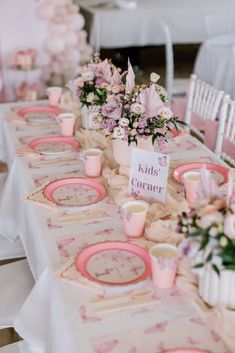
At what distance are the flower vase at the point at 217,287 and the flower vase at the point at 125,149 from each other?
0.64 m

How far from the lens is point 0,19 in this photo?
4.57 meters

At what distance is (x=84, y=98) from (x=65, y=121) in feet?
0.73

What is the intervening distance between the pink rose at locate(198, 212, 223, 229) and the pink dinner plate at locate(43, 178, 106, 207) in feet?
2.17

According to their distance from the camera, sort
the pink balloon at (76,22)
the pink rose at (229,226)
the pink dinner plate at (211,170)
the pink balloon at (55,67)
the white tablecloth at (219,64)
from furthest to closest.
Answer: the pink balloon at (55,67)
the pink balloon at (76,22)
the white tablecloth at (219,64)
the pink dinner plate at (211,170)
the pink rose at (229,226)

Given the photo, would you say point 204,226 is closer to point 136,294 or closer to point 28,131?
point 136,294

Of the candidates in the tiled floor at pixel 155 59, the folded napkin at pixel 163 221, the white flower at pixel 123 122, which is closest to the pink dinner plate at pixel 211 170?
the folded napkin at pixel 163 221

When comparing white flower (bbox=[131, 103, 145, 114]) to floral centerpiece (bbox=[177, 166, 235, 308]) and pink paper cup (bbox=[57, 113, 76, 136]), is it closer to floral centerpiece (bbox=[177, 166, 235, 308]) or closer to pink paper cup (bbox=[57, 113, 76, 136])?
floral centerpiece (bbox=[177, 166, 235, 308])

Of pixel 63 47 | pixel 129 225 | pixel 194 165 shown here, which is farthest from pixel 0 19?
pixel 129 225

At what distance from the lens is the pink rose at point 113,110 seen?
1.70 metres

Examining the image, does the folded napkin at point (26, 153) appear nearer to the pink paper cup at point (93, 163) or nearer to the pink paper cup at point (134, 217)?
the pink paper cup at point (93, 163)

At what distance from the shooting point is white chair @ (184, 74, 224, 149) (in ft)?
8.38

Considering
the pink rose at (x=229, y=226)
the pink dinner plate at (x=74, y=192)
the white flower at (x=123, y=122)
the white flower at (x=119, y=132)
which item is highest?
the pink rose at (x=229, y=226)

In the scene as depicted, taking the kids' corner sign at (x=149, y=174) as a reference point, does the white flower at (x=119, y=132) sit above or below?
above

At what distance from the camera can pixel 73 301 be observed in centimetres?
125
